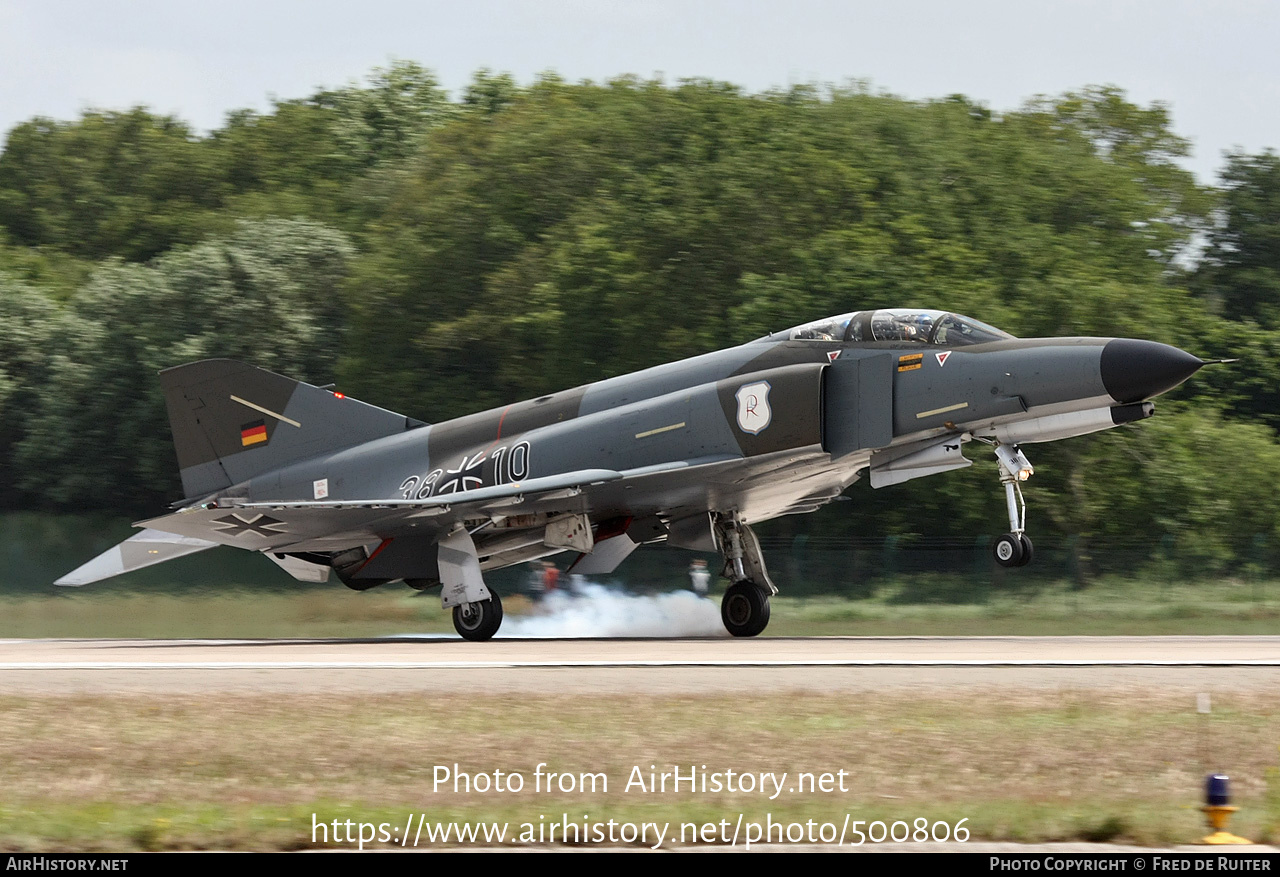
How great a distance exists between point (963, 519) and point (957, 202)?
8.50 m

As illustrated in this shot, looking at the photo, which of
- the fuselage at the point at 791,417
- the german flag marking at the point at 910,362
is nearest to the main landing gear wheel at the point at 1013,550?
the fuselage at the point at 791,417

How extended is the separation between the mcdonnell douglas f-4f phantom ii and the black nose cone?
0.02 m

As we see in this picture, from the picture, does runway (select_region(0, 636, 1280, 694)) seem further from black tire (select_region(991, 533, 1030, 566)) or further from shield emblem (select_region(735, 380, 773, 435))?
shield emblem (select_region(735, 380, 773, 435))

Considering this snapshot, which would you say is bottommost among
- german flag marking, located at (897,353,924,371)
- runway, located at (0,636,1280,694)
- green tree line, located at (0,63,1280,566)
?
runway, located at (0,636,1280,694)

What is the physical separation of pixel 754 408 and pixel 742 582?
2.60 m

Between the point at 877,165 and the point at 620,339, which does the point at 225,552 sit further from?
the point at 877,165

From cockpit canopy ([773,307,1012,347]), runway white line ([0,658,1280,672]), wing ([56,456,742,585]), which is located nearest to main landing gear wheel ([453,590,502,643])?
wing ([56,456,742,585])

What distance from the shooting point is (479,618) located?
58.9ft

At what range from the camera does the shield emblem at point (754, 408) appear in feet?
53.7

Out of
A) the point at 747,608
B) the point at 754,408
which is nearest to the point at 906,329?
the point at 754,408

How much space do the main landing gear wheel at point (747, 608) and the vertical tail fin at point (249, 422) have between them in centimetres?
536

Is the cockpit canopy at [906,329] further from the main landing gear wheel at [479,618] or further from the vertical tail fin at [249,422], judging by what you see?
the vertical tail fin at [249,422]

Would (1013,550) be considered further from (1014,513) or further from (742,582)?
(742,582)

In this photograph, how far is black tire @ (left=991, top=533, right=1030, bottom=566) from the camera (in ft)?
47.4
